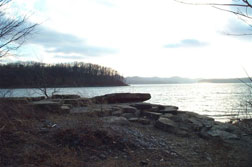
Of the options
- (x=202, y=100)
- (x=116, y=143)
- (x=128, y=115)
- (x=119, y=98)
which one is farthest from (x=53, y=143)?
(x=202, y=100)

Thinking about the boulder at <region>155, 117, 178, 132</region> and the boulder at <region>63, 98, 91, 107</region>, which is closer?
the boulder at <region>155, 117, 178, 132</region>

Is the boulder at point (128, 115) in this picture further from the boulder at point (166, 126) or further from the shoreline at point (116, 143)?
the boulder at point (166, 126)

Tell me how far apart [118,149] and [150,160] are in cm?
85

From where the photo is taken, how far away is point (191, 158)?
4.75m

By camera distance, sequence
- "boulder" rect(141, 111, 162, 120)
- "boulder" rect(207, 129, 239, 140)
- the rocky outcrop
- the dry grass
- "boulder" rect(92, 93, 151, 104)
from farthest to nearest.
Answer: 1. "boulder" rect(92, 93, 151, 104)
2. "boulder" rect(141, 111, 162, 120)
3. the rocky outcrop
4. "boulder" rect(207, 129, 239, 140)
5. the dry grass


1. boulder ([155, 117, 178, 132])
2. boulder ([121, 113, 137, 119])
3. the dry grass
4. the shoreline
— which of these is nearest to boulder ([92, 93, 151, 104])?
boulder ([121, 113, 137, 119])

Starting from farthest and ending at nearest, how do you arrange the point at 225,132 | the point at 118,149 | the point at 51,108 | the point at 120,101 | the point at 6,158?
the point at 120,101
the point at 51,108
the point at 225,132
the point at 118,149
the point at 6,158

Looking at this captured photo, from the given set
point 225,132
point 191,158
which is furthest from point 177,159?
point 225,132

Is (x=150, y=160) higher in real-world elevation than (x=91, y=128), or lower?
lower

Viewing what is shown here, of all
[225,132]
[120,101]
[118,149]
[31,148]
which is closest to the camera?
[31,148]

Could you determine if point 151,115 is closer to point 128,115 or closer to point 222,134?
point 128,115

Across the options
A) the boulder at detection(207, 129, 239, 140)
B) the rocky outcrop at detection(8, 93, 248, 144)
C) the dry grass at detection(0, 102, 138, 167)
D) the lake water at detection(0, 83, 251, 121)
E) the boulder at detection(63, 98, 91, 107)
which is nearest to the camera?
the dry grass at detection(0, 102, 138, 167)

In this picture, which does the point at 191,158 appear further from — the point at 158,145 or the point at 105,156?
the point at 105,156

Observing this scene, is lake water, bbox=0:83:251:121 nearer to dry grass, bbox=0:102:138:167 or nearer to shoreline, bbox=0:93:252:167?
shoreline, bbox=0:93:252:167
